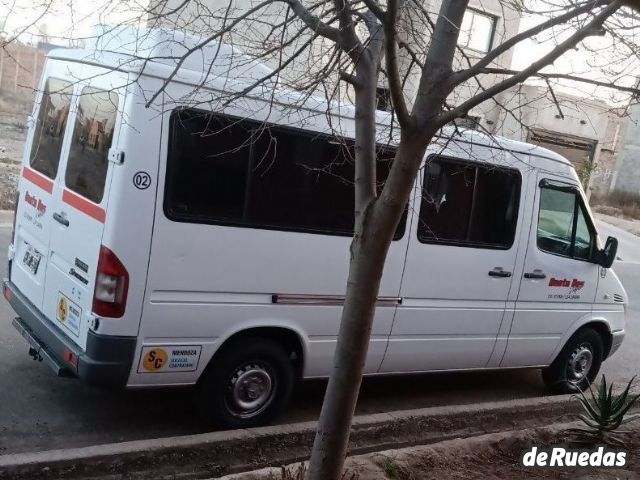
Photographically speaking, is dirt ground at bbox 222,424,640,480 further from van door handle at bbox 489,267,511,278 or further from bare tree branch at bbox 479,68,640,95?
bare tree branch at bbox 479,68,640,95

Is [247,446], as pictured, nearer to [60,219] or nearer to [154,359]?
[154,359]

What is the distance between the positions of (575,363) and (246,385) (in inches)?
148

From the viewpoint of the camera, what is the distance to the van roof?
4504mm

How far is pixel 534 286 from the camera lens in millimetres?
6707

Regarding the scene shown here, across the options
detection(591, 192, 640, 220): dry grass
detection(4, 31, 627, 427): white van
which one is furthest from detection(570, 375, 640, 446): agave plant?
detection(591, 192, 640, 220): dry grass

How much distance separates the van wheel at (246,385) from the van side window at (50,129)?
1.83m

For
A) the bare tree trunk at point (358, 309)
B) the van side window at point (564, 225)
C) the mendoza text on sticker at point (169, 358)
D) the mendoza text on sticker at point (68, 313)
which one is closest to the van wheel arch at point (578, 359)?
the van side window at point (564, 225)

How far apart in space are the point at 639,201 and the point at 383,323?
117ft

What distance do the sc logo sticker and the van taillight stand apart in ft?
1.40

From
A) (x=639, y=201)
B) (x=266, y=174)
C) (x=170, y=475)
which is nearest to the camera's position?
(x=170, y=475)

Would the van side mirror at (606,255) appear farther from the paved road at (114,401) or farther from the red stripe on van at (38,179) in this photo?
the red stripe on van at (38,179)

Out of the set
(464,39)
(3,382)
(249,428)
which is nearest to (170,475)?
(249,428)

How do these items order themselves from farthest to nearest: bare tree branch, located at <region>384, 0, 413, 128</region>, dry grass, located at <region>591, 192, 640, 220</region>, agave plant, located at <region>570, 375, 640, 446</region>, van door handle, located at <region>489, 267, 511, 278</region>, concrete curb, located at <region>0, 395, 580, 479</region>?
dry grass, located at <region>591, 192, 640, 220</region>, van door handle, located at <region>489, 267, 511, 278</region>, agave plant, located at <region>570, 375, 640, 446</region>, concrete curb, located at <region>0, 395, 580, 479</region>, bare tree branch, located at <region>384, 0, 413, 128</region>

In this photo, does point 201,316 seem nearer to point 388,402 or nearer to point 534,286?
point 388,402
